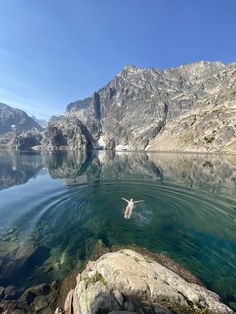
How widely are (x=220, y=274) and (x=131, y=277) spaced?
10.7 meters

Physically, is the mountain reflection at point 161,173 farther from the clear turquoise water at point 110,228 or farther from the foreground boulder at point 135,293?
the foreground boulder at point 135,293

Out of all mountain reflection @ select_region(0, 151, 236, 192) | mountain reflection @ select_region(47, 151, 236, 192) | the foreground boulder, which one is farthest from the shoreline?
mountain reflection @ select_region(47, 151, 236, 192)

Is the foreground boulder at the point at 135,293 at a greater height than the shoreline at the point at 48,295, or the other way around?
the foreground boulder at the point at 135,293

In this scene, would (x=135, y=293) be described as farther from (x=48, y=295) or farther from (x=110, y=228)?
(x=110, y=228)

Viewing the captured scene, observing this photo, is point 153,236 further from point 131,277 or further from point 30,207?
point 30,207

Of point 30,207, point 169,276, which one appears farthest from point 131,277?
point 30,207

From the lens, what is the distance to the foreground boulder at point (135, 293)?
570 inches

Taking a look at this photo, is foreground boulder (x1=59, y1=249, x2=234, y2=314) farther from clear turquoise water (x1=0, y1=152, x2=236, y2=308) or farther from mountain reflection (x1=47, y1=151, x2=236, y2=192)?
mountain reflection (x1=47, y1=151, x2=236, y2=192)

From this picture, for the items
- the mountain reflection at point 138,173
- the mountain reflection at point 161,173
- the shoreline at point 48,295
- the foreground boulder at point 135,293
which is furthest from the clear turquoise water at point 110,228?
the mountain reflection at point 161,173

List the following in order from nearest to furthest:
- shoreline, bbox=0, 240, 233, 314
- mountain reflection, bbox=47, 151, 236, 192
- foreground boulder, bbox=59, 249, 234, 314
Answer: foreground boulder, bbox=59, 249, 234, 314, shoreline, bbox=0, 240, 233, 314, mountain reflection, bbox=47, 151, 236, 192

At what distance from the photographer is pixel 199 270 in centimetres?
2244

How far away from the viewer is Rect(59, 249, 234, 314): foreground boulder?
1447 centimetres

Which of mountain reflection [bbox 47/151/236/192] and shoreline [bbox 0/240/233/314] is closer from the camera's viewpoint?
shoreline [bbox 0/240/233/314]

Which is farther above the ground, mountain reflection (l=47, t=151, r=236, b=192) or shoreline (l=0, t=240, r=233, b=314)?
mountain reflection (l=47, t=151, r=236, b=192)
